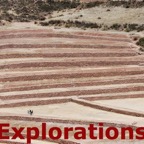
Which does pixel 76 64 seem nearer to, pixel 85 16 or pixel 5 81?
pixel 5 81

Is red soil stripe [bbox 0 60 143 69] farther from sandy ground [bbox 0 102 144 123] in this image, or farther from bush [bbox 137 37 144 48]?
sandy ground [bbox 0 102 144 123]

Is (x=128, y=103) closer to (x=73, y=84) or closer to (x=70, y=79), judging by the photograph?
(x=73, y=84)

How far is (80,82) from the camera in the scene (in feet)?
85.5

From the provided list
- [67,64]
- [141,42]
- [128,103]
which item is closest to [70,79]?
[67,64]

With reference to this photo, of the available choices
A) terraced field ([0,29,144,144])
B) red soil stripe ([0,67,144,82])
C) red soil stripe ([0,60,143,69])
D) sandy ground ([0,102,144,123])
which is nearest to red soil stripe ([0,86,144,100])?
terraced field ([0,29,144,144])

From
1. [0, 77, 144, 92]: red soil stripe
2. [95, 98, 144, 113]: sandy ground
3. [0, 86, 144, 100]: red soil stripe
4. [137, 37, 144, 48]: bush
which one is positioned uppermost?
[137, 37, 144, 48]: bush

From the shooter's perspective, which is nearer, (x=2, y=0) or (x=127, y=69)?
(x=127, y=69)

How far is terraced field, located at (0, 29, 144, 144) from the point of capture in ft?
66.7

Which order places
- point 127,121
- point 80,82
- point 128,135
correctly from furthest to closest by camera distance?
point 80,82
point 127,121
point 128,135

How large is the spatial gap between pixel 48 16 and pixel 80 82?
72.0ft

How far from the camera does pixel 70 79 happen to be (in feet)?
88.0

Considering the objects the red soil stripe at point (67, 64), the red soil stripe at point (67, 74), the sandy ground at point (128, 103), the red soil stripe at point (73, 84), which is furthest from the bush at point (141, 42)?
the sandy ground at point (128, 103)

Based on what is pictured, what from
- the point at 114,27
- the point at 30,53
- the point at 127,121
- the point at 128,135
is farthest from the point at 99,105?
the point at 114,27

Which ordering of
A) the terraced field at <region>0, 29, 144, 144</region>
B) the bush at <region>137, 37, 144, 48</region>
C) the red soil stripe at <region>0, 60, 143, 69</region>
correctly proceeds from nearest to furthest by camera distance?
the terraced field at <region>0, 29, 144, 144</region> < the red soil stripe at <region>0, 60, 143, 69</region> < the bush at <region>137, 37, 144, 48</region>
